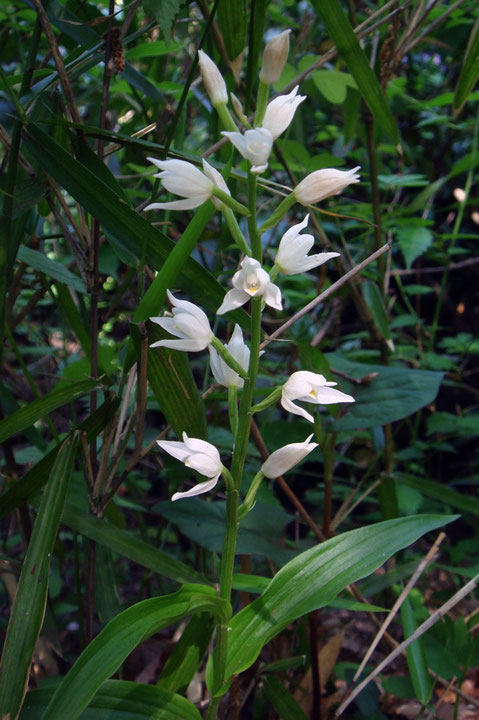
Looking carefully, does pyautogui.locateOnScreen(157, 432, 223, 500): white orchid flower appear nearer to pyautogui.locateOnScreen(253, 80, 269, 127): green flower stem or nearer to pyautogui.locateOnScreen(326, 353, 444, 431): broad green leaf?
pyautogui.locateOnScreen(253, 80, 269, 127): green flower stem

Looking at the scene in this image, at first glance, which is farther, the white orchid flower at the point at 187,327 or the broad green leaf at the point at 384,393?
the broad green leaf at the point at 384,393

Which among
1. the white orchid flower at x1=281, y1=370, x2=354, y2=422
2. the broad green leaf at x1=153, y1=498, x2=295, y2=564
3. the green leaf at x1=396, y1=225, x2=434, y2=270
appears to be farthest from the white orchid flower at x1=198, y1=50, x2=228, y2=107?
the green leaf at x1=396, y1=225, x2=434, y2=270

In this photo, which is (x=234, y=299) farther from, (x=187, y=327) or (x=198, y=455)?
(x=198, y=455)

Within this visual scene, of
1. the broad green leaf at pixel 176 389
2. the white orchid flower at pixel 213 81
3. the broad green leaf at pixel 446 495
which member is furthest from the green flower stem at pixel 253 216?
the broad green leaf at pixel 446 495

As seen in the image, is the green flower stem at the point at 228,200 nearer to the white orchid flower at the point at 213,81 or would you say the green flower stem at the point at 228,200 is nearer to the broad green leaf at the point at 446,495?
the white orchid flower at the point at 213,81

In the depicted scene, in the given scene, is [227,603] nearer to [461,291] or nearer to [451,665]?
[451,665]

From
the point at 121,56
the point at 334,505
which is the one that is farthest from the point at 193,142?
the point at 121,56
